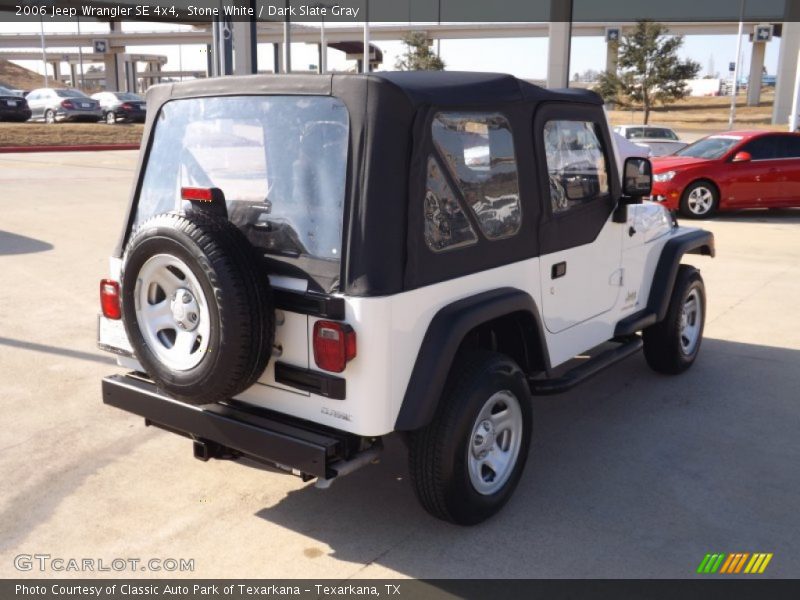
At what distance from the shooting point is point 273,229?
11.6ft

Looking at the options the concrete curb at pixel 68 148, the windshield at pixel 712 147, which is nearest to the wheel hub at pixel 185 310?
the windshield at pixel 712 147

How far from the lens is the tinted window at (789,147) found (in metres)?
14.0

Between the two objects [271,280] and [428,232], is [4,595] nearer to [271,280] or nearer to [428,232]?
[271,280]

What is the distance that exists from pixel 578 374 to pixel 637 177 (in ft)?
4.11

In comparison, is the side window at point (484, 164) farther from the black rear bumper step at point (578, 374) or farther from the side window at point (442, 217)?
the black rear bumper step at point (578, 374)

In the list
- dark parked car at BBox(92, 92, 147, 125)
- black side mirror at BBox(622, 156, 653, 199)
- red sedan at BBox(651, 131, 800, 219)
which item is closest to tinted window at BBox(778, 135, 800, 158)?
red sedan at BBox(651, 131, 800, 219)

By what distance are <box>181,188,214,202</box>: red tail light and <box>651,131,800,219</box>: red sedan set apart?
11432mm

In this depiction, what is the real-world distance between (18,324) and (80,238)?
397cm

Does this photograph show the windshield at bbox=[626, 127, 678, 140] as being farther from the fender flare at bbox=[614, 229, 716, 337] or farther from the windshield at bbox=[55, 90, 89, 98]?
the windshield at bbox=[55, 90, 89, 98]

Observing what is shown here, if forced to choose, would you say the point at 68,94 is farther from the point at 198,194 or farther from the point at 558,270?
the point at 558,270

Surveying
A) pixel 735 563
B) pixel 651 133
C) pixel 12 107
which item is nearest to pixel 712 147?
pixel 651 133

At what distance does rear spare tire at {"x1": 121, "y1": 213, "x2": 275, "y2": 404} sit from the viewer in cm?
321

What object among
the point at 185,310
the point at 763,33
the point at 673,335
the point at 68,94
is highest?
the point at 763,33

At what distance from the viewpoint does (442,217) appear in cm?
355
